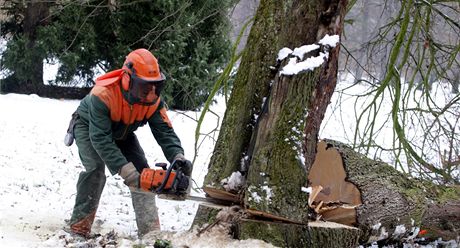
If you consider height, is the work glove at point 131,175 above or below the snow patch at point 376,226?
below

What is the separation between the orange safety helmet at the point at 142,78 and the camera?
15.5 feet

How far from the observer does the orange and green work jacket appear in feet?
15.6

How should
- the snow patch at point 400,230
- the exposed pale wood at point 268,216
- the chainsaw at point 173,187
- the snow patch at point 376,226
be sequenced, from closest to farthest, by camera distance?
the exposed pale wood at point 268,216, the chainsaw at point 173,187, the snow patch at point 376,226, the snow patch at point 400,230

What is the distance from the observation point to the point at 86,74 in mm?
14203

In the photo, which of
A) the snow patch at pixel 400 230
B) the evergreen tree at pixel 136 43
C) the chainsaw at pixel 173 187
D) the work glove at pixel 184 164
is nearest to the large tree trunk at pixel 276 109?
the chainsaw at pixel 173 187

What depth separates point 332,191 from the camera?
527 centimetres

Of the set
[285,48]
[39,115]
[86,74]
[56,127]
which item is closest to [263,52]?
[285,48]

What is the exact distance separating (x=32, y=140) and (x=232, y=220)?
6334 mm

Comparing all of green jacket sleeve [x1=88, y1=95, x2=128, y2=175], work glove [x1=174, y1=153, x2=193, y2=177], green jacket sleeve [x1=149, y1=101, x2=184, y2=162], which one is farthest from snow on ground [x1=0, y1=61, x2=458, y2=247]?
green jacket sleeve [x1=149, y1=101, x2=184, y2=162]

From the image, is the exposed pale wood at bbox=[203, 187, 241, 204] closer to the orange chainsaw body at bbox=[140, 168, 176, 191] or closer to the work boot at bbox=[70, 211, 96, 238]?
the orange chainsaw body at bbox=[140, 168, 176, 191]

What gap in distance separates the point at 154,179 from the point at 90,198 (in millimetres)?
1131

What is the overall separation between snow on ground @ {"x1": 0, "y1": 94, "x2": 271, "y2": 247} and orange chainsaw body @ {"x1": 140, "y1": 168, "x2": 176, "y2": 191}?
1.39 ft

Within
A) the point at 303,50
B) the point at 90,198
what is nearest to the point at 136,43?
the point at 90,198

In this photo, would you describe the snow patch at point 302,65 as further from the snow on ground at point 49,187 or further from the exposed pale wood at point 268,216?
the snow on ground at point 49,187
